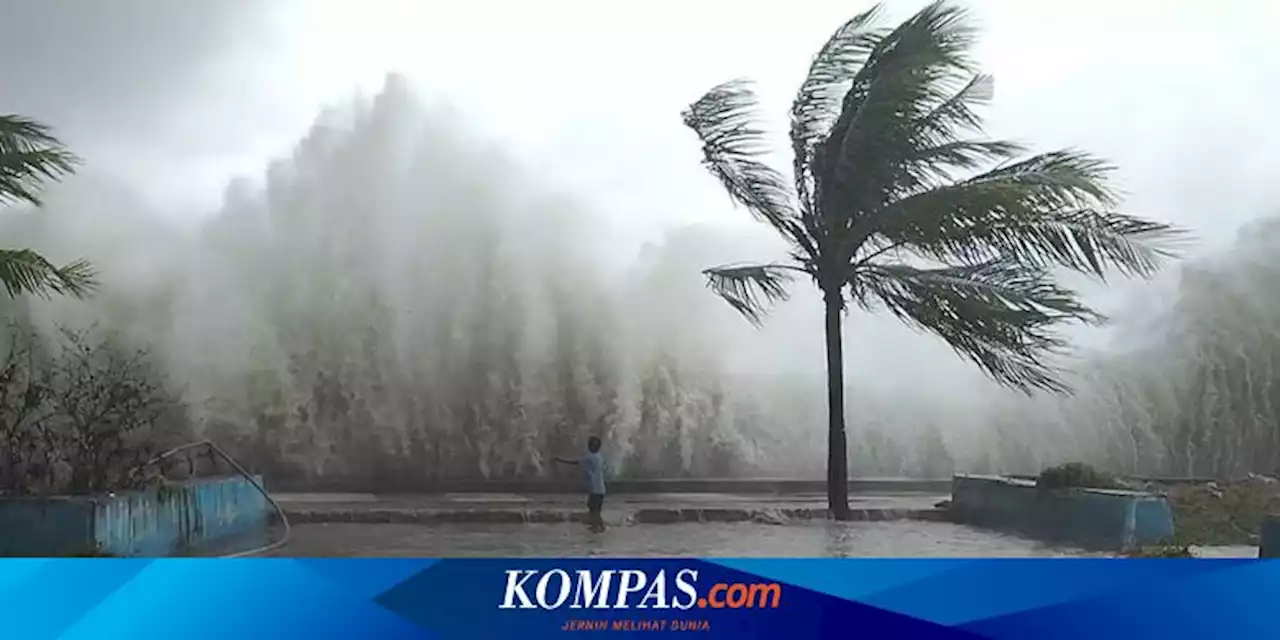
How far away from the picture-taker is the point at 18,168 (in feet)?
8.71

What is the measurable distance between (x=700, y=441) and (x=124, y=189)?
1398 mm

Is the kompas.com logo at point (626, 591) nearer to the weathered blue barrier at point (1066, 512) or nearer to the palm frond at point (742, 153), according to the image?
the weathered blue barrier at point (1066, 512)

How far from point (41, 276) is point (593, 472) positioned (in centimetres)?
129

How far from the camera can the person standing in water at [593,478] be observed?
2.66 meters

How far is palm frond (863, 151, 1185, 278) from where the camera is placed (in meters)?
2.64

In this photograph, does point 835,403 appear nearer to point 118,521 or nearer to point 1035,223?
point 1035,223

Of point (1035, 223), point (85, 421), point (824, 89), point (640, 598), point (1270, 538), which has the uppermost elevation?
point (824, 89)

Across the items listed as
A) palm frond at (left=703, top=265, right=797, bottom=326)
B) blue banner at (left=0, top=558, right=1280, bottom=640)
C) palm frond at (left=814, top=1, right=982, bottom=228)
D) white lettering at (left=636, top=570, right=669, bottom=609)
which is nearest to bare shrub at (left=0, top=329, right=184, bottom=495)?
blue banner at (left=0, top=558, right=1280, bottom=640)

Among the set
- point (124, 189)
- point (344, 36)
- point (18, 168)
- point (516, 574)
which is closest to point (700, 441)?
point (516, 574)

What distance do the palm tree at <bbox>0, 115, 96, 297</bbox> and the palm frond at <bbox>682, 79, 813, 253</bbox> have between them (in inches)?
55.0

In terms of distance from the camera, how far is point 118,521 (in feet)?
8.52

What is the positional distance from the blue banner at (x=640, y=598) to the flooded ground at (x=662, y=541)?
0.08 feet

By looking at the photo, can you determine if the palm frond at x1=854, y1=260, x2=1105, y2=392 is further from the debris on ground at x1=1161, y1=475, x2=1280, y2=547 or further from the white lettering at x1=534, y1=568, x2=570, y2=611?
the white lettering at x1=534, y1=568, x2=570, y2=611

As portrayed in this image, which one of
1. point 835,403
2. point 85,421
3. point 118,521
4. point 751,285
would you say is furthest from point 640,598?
point 85,421
